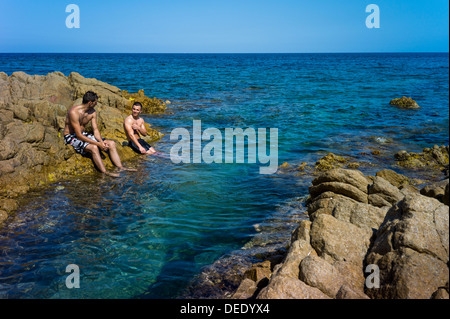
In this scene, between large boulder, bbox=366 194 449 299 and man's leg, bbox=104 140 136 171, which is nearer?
large boulder, bbox=366 194 449 299

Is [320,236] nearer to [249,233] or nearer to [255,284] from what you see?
[255,284]

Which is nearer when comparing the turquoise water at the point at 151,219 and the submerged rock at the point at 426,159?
the turquoise water at the point at 151,219

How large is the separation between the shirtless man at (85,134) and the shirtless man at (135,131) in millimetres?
1622

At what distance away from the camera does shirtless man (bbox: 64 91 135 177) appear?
420 inches

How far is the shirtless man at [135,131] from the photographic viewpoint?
12758 mm

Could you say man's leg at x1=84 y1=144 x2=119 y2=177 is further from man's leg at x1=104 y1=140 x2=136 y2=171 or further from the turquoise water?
man's leg at x1=104 y1=140 x2=136 y2=171

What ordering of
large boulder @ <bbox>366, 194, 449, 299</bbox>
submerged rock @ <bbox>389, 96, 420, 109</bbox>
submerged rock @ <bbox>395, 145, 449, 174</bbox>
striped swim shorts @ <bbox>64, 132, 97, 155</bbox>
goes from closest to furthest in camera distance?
large boulder @ <bbox>366, 194, 449, 299</bbox> → striped swim shorts @ <bbox>64, 132, 97, 155</bbox> → submerged rock @ <bbox>395, 145, 449, 174</bbox> → submerged rock @ <bbox>389, 96, 420, 109</bbox>

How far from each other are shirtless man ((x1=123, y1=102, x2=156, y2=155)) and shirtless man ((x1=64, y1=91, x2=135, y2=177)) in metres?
1.62

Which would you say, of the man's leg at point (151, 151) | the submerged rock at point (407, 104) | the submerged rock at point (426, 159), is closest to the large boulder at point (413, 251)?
the submerged rock at point (426, 159)

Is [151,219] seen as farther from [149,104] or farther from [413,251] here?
[149,104]

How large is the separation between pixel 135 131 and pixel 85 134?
253 cm

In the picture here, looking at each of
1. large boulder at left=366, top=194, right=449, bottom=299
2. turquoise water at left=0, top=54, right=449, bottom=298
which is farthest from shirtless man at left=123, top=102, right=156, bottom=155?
large boulder at left=366, top=194, right=449, bottom=299

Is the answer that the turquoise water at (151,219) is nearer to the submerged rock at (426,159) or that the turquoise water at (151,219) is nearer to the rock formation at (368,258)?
the submerged rock at (426,159)
